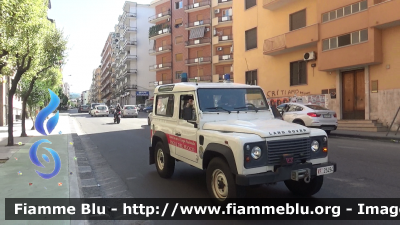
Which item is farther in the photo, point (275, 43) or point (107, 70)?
point (107, 70)

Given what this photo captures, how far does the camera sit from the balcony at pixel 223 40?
157 ft

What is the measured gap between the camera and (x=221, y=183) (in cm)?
471

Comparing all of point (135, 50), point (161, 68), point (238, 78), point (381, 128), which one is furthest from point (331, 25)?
point (135, 50)

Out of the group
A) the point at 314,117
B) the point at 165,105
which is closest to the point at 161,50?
the point at 314,117

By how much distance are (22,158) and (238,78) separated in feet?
74.0

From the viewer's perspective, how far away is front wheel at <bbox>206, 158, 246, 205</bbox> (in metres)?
4.36

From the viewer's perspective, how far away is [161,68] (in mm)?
58719

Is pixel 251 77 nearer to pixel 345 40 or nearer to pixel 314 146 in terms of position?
pixel 345 40

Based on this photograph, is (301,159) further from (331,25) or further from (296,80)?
(296,80)

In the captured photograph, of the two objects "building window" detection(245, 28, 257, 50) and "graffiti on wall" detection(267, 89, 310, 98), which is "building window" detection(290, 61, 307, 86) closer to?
"graffiti on wall" detection(267, 89, 310, 98)

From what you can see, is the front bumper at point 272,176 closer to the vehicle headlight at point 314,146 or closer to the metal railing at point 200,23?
the vehicle headlight at point 314,146

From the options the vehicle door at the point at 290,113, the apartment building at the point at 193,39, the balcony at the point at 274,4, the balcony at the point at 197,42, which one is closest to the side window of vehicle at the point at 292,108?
the vehicle door at the point at 290,113

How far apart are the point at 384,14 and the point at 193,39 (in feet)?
126

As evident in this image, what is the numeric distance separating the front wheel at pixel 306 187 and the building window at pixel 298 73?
18.1 meters
